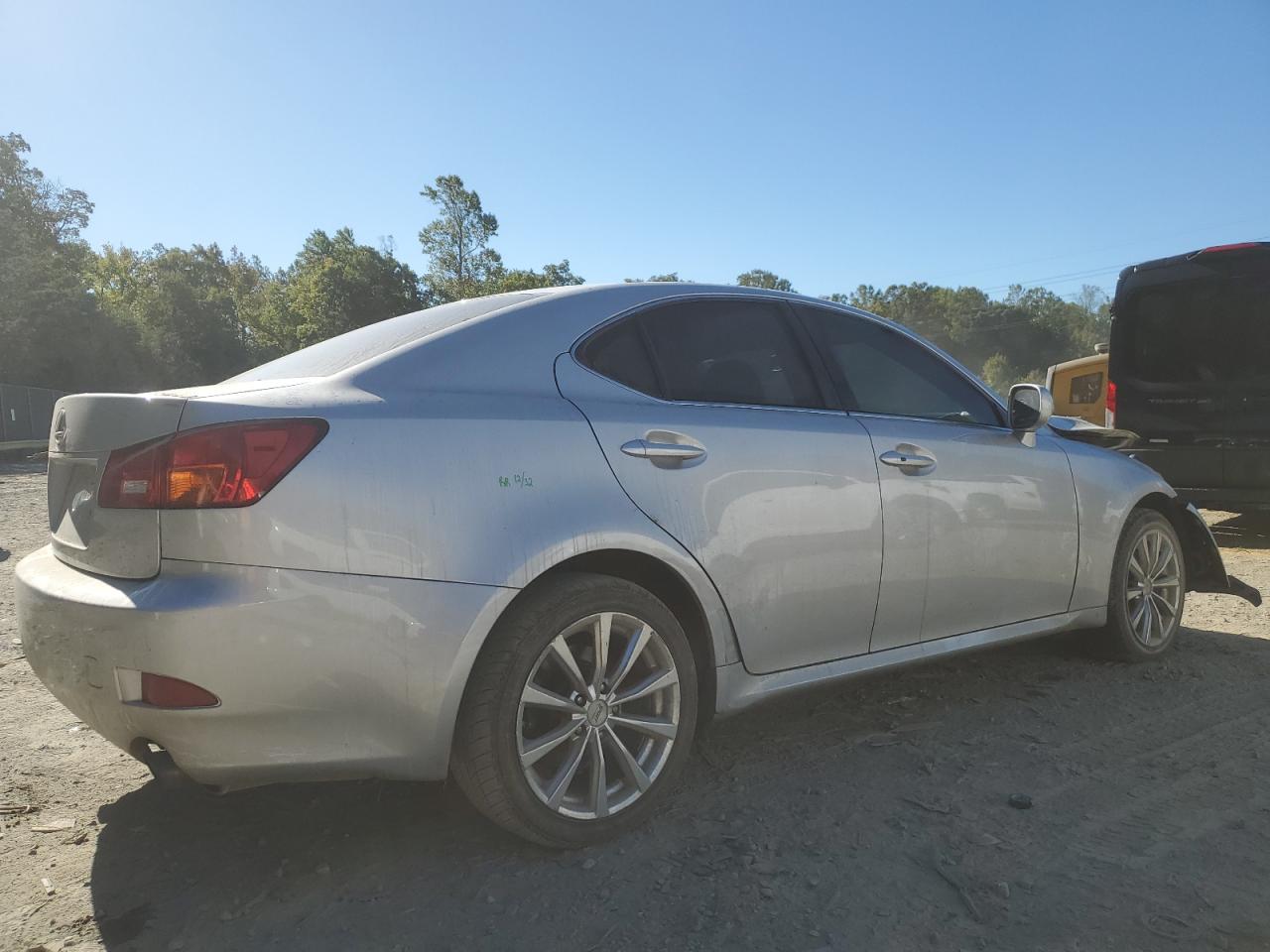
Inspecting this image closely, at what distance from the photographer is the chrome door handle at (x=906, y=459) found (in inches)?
124

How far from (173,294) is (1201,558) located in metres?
62.9

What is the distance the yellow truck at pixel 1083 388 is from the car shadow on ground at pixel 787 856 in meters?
12.7

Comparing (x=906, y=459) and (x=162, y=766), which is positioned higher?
(x=906, y=459)

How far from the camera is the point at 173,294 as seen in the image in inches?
2254

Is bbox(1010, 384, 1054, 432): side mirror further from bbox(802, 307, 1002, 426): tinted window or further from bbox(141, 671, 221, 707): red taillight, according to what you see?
bbox(141, 671, 221, 707): red taillight

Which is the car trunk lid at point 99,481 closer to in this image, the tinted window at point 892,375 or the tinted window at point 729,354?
the tinted window at point 729,354

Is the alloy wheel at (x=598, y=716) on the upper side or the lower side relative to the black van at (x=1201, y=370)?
lower

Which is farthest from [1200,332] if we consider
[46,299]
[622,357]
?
[46,299]

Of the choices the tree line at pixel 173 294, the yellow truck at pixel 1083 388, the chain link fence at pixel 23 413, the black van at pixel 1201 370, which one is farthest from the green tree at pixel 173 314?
the black van at pixel 1201 370

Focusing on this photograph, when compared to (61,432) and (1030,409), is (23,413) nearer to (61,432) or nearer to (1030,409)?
(61,432)

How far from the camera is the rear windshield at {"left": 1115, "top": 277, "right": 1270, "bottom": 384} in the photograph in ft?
23.9

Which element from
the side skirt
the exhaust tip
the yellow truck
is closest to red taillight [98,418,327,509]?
the exhaust tip

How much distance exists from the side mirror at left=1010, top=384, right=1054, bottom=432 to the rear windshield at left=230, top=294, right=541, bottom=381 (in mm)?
2126

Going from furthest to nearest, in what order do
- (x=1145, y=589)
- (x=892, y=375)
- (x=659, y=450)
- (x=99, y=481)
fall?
(x=1145, y=589) < (x=892, y=375) < (x=659, y=450) < (x=99, y=481)
